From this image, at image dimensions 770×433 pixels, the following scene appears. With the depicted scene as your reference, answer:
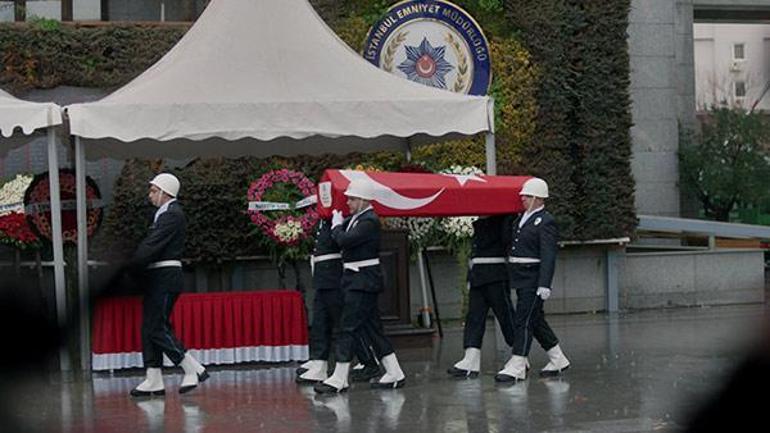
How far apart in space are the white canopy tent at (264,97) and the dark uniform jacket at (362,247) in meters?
1.97

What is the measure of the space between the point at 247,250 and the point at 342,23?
351cm

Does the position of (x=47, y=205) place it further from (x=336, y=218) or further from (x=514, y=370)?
(x=514, y=370)

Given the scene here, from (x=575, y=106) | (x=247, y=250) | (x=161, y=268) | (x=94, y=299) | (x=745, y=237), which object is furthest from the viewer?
(x=745, y=237)

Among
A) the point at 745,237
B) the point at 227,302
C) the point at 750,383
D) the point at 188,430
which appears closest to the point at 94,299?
the point at 750,383

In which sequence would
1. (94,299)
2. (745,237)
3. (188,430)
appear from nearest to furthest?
(94,299) < (188,430) < (745,237)

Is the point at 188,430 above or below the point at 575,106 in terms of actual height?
below

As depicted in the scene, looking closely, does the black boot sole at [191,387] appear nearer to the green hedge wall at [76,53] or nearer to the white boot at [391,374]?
the white boot at [391,374]

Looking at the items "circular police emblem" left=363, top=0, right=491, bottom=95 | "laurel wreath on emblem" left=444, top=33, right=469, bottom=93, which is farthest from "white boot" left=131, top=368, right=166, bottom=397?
"laurel wreath on emblem" left=444, top=33, right=469, bottom=93

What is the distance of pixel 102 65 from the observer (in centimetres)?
1605

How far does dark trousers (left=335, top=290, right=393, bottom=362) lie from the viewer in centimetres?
1059

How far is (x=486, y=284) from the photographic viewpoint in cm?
1145

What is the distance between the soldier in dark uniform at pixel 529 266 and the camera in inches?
435

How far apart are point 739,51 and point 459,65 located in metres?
14.3

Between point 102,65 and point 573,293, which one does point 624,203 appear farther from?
point 102,65
